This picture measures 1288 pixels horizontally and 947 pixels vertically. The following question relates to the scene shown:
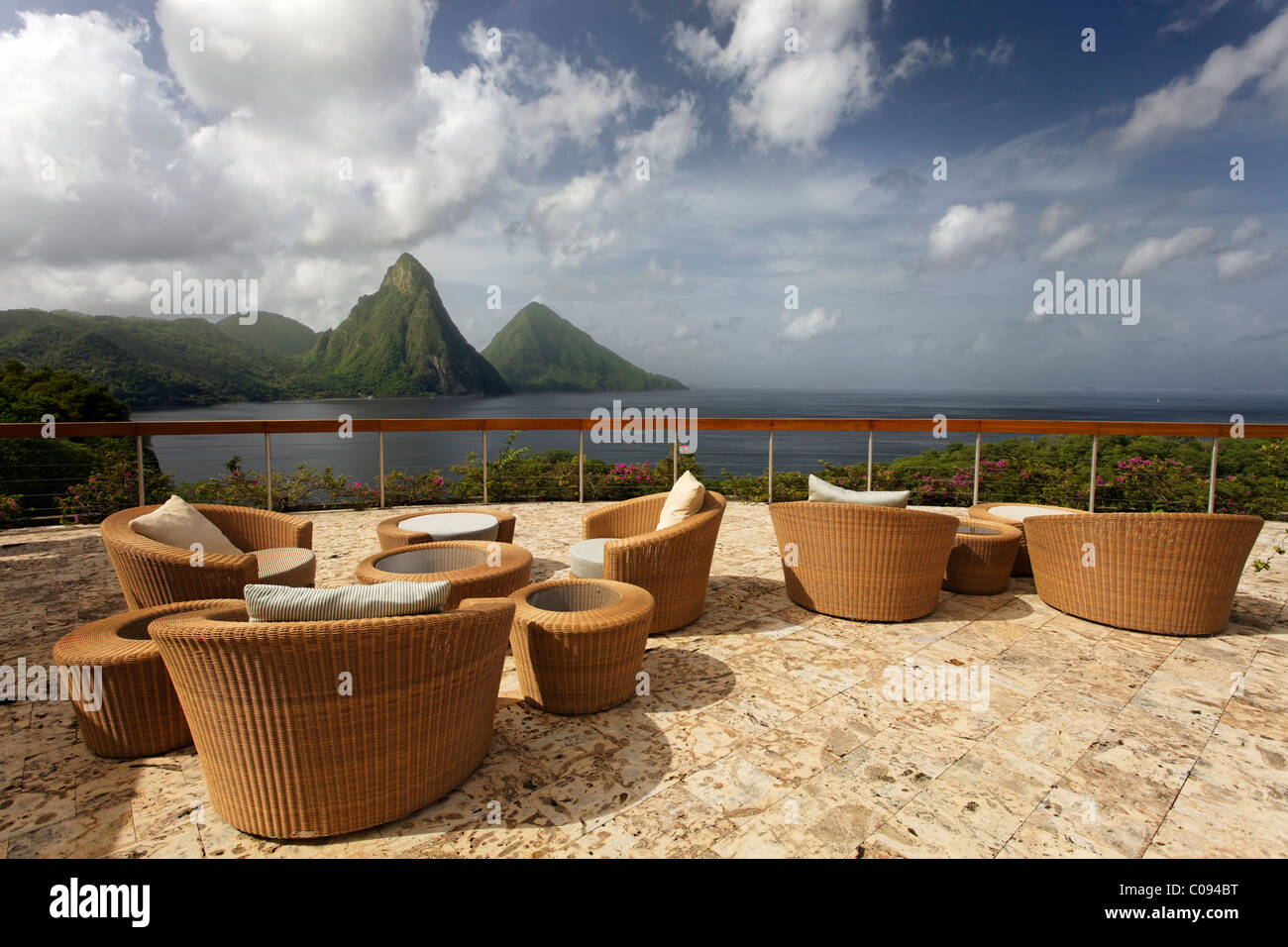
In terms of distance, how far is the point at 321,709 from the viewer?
5.20 feet

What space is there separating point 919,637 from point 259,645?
10.1ft

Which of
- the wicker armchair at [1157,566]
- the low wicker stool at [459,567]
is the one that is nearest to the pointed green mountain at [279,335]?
the low wicker stool at [459,567]

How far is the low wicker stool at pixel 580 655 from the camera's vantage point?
2.36 metres

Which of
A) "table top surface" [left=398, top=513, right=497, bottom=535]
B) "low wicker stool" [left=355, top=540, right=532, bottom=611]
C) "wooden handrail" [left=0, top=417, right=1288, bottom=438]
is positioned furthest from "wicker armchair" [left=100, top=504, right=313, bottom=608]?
"wooden handrail" [left=0, top=417, right=1288, bottom=438]

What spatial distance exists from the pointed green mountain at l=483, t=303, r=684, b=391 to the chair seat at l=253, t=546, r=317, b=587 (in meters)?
55.7

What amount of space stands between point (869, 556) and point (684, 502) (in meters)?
1.09

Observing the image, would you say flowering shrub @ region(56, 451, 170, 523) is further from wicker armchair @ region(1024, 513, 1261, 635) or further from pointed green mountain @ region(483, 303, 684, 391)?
pointed green mountain @ region(483, 303, 684, 391)

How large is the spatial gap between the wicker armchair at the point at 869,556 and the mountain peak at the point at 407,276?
2248 inches

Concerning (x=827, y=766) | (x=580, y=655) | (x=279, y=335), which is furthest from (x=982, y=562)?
(x=279, y=335)

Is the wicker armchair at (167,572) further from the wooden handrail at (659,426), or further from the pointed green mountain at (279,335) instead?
the pointed green mountain at (279,335)

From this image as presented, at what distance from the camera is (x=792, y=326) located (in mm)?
8211

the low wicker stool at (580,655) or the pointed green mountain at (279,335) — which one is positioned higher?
the pointed green mountain at (279,335)

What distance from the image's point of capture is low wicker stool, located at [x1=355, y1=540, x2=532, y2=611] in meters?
2.89

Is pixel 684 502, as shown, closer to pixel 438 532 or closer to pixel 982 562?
pixel 438 532
